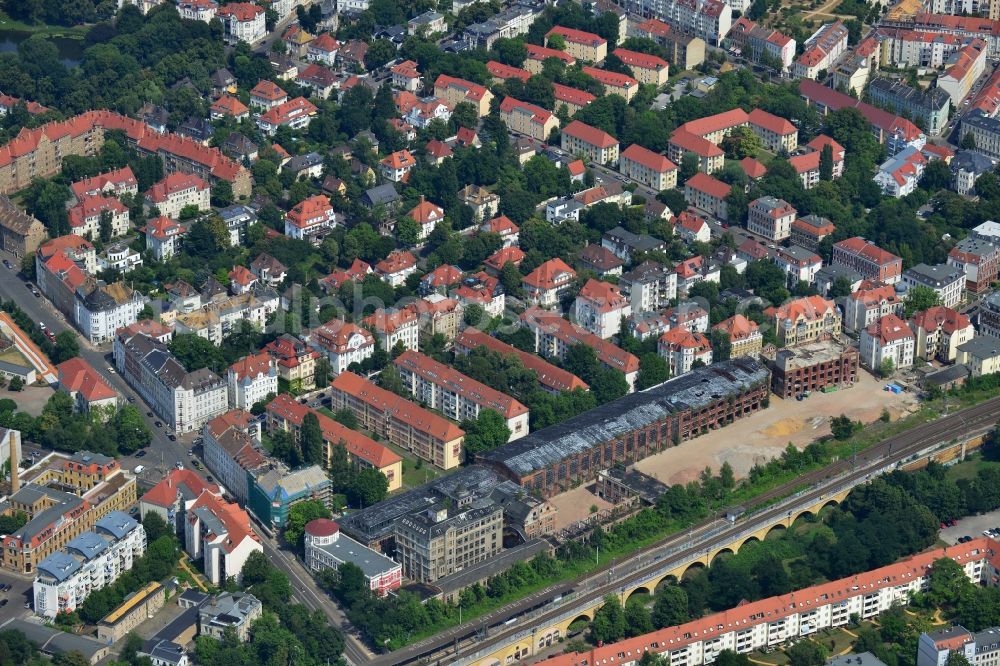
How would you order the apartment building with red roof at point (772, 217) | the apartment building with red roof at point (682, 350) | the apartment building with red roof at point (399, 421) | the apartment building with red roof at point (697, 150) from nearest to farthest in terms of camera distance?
the apartment building with red roof at point (399, 421) → the apartment building with red roof at point (682, 350) → the apartment building with red roof at point (772, 217) → the apartment building with red roof at point (697, 150)

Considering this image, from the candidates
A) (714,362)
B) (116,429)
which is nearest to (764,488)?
(714,362)

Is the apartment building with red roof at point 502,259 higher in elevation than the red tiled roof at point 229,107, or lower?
lower

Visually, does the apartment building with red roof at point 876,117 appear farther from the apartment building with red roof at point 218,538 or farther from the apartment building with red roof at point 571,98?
the apartment building with red roof at point 218,538

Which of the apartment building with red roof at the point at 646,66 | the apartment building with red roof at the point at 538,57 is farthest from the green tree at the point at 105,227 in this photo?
the apartment building with red roof at the point at 646,66

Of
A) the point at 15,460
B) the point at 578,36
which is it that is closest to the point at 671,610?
the point at 15,460

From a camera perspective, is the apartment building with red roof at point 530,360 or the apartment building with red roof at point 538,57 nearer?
the apartment building with red roof at point 530,360

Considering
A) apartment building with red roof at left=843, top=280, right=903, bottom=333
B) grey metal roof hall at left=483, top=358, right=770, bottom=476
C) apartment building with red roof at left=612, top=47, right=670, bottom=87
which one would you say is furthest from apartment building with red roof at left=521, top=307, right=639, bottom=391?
apartment building with red roof at left=612, top=47, right=670, bottom=87

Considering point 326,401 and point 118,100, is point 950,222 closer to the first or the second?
point 326,401
